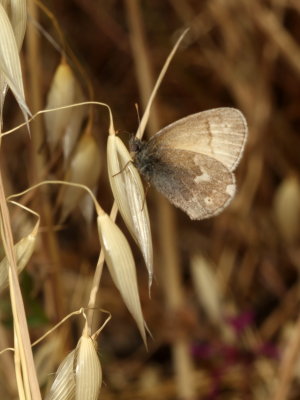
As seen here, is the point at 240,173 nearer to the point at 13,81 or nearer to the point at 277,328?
the point at 277,328

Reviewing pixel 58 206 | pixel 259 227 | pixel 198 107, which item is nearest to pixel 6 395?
pixel 58 206

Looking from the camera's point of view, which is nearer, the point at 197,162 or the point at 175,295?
the point at 197,162

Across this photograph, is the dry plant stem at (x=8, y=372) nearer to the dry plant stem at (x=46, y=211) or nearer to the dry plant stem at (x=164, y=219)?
the dry plant stem at (x=46, y=211)

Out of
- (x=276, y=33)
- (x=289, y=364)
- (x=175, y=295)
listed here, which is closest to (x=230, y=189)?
(x=289, y=364)

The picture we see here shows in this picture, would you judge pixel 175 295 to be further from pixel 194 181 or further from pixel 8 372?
pixel 194 181

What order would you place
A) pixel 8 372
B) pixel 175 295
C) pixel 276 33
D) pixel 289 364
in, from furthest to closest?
pixel 276 33 → pixel 175 295 → pixel 8 372 → pixel 289 364

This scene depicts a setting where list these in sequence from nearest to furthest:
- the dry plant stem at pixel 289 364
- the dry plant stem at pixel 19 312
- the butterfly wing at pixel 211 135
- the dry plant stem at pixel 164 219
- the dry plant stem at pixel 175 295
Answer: the dry plant stem at pixel 19 312 < the butterfly wing at pixel 211 135 < the dry plant stem at pixel 289 364 < the dry plant stem at pixel 175 295 < the dry plant stem at pixel 164 219

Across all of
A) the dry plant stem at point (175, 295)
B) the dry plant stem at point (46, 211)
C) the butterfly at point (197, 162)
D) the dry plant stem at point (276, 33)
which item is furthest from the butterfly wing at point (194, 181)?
the dry plant stem at point (276, 33)
